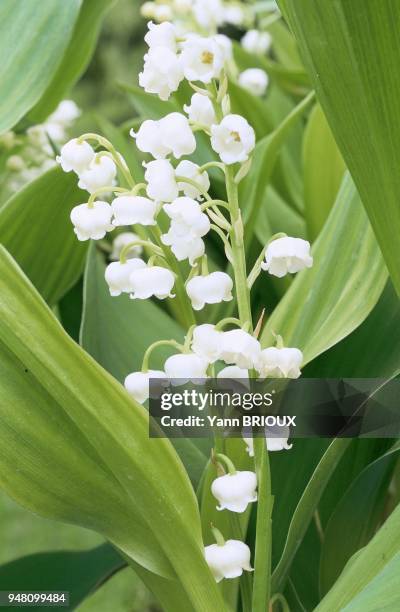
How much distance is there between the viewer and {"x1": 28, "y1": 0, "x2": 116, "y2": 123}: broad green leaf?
969 millimetres

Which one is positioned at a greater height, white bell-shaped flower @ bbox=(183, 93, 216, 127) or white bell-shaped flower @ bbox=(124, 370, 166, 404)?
white bell-shaped flower @ bbox=(183, 93, 216, 127)

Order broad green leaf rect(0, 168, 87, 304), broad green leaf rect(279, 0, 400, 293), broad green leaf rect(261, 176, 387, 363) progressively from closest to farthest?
broad green leaf rect(279, 0, 400, 293), broad green leaf rect(261, 176, 387, 363), broad green leaf rect(0, 168, 87, 304)

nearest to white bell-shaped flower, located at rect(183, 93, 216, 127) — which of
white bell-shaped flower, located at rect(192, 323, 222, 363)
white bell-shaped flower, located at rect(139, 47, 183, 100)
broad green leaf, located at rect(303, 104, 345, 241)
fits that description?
white bell-shaped flower, located at rect(139, 47, 183, 100)

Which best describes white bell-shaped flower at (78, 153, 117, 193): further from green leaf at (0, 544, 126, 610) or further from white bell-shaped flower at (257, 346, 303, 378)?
green leaf at (0, 544, 126, 610)

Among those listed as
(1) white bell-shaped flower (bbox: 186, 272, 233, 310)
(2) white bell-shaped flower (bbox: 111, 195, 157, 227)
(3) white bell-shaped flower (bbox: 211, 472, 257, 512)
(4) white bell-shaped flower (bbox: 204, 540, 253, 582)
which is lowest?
(4) white bell-shaped flower (bbox: 204, 540, 253, 582)

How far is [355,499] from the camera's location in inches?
28.5

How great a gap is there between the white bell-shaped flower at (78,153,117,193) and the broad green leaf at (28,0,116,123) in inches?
19.1

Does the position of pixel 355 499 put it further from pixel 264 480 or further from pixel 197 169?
pixel 197 169

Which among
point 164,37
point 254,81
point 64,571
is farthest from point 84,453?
point 254,81

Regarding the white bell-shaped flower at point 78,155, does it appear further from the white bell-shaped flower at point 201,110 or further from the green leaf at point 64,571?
the green leaf at point 64,571

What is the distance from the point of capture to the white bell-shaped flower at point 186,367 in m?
0.50

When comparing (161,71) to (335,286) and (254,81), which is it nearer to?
(335,286)

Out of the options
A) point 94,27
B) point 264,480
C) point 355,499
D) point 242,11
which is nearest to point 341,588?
point 264,480

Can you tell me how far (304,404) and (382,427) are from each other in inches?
2.6
